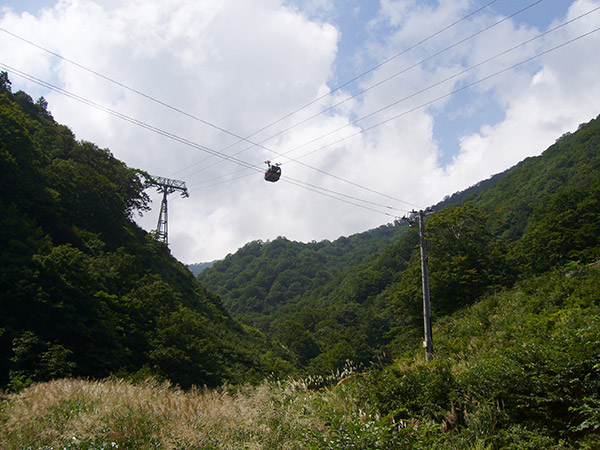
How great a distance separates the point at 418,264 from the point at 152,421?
112ft

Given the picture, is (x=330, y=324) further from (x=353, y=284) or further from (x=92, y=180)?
(x=92, y=180)

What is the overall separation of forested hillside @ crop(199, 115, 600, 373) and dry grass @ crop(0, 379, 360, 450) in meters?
14.1

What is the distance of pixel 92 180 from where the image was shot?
37281 millimetres

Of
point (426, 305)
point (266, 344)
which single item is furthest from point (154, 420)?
point (266, 344)

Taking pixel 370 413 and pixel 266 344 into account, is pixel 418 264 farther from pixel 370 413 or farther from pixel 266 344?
pixel 370 413

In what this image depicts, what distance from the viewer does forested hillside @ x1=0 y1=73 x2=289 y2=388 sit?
720 inches

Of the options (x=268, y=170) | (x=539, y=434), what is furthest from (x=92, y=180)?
(x=539, y=434)

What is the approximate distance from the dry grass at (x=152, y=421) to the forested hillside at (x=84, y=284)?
26.6ft

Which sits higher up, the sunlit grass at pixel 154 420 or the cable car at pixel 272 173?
the cable car at pixel 272 173

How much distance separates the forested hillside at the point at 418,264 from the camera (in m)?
32.3

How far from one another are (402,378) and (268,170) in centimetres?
1051

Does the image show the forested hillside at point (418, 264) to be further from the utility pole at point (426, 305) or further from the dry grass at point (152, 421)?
the dry grass at point (152, 421)

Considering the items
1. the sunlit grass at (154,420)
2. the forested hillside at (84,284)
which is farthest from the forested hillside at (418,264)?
the forested hillside at (84,284)

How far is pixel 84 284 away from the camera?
72.8 ft
